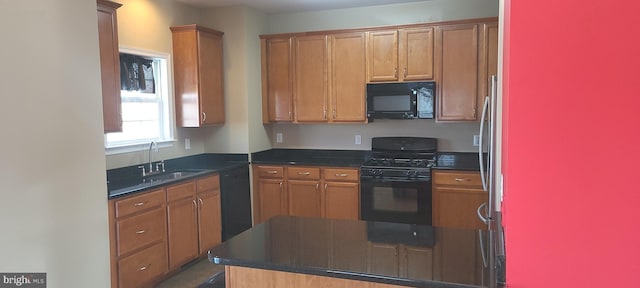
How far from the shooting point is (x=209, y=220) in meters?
4.30

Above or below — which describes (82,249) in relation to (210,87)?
below

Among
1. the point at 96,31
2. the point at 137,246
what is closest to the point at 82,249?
the point at 137,246

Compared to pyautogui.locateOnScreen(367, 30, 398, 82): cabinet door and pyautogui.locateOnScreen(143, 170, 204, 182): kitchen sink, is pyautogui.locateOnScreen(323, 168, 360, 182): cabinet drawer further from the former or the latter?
pyautogui.locateOnScreen(143, 170, 204, 182): kitchen sink

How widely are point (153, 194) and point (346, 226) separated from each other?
1978 millimetres

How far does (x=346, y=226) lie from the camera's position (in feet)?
7.27

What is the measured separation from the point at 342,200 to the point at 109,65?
2.58 metres

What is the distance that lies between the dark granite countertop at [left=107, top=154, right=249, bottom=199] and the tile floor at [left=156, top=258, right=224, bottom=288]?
0.85 m

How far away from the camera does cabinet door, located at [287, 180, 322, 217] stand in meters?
4.83

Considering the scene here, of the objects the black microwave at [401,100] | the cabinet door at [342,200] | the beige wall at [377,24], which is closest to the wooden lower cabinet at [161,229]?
the cabinet door at [342,200]

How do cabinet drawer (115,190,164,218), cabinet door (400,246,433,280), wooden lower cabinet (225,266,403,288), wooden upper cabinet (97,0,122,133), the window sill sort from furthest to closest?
the window sill
wooden upper cabinet (97,0,122,133)
cabinet drawer (115,190,164,218)
wooden lower cabinet (225,266,403,288)
cabinet door (400,246,433,280)

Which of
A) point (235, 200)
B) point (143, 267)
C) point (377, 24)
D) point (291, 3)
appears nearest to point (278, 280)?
point (143, 267)

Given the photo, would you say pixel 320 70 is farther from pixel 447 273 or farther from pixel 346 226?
pixel 447 273

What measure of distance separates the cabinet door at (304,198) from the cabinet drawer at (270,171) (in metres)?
0.14

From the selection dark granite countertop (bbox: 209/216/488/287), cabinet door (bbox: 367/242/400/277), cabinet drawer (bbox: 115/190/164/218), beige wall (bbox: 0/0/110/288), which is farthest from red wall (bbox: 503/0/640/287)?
cabinet drawer (bbox: 115/190/164/218)
